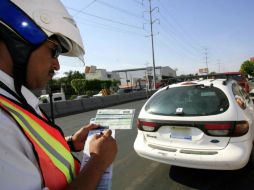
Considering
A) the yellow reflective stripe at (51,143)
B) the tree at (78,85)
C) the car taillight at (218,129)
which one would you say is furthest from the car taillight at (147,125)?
the tree at (78,85)

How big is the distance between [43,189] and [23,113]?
1.02 ft

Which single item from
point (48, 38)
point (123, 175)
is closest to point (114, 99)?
point (123, 175)

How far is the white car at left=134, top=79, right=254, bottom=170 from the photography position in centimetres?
404

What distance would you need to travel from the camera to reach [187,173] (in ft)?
15.5

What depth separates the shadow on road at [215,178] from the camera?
4.14 meters

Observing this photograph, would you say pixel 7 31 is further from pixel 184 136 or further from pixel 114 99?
pixel 114 99

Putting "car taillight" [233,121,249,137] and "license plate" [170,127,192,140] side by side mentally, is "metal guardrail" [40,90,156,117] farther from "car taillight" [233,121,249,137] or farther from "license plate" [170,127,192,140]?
"car taillight" [233,121,249,137]

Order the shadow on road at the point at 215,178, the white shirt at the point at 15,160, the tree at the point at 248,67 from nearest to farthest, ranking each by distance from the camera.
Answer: the white shirt at the point at 15,160
the shadow on road at the point at 215,178
the tree at the point at 248,67

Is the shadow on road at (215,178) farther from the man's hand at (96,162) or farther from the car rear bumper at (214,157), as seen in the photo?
the man's hand at (96,162)

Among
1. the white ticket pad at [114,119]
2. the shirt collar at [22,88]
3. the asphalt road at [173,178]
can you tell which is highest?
the shirt collar at [22,88]

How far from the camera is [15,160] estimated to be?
41.0 inches

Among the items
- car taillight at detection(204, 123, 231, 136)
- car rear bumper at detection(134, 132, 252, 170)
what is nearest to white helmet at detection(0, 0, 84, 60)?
car taillight at detection(204, 123, 231, 136)

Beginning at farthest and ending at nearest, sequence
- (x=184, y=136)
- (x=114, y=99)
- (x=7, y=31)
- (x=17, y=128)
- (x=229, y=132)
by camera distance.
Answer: (x=114, y=99)
(x=184, y=136)
(x=229, y=132)
(x=7, y=31)
(x=17, y=128)

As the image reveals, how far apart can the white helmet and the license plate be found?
9.68 ft
